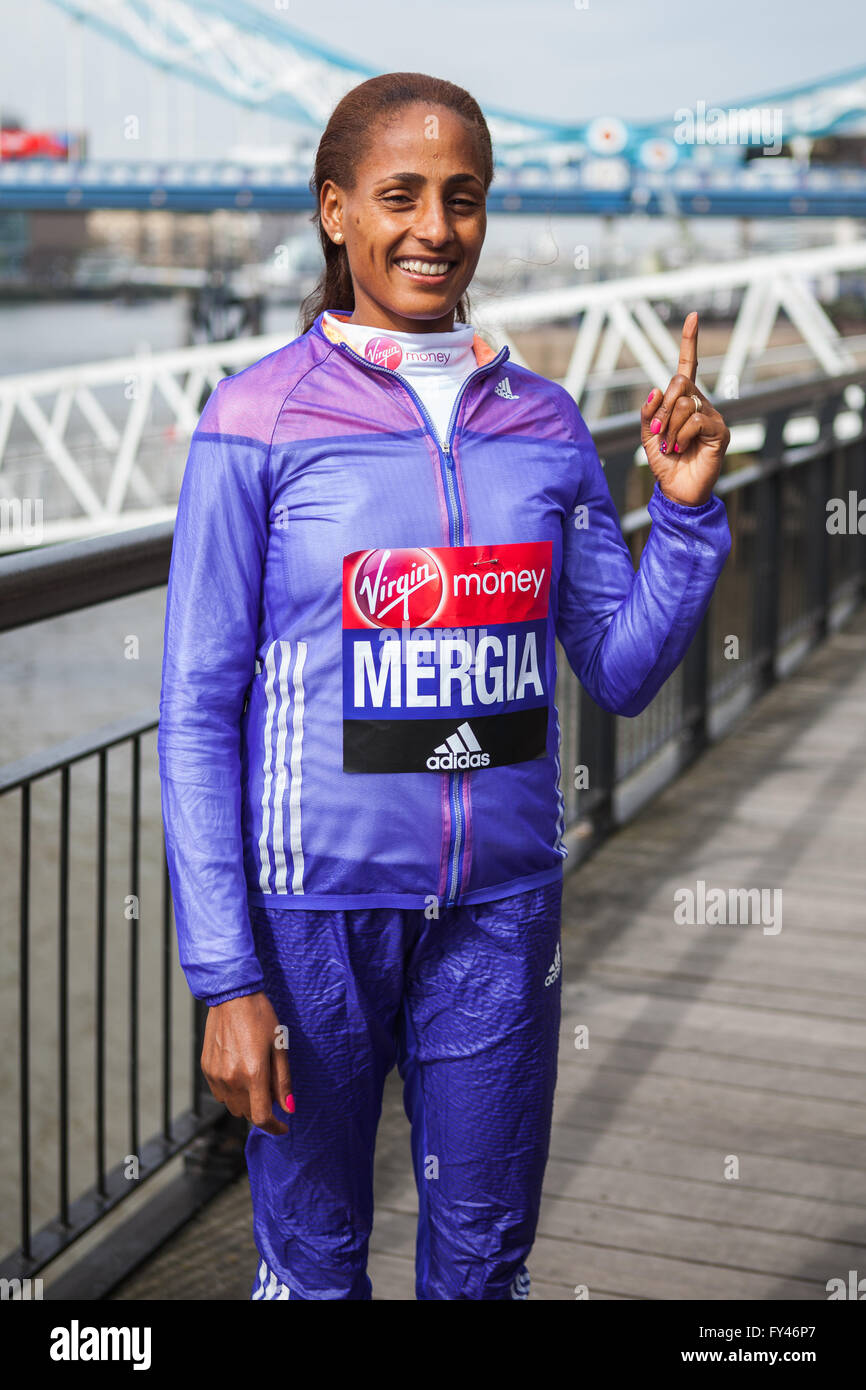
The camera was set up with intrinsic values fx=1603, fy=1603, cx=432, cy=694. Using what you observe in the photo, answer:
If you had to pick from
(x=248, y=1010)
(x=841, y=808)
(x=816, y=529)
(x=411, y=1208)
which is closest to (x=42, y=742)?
(x=816, y=529)

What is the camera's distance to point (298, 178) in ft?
145

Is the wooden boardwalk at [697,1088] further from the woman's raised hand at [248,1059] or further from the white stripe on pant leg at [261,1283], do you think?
the woman's raised hand at [248,1059]

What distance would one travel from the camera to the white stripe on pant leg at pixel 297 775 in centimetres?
130

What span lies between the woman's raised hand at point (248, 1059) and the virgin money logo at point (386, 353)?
0.52 m

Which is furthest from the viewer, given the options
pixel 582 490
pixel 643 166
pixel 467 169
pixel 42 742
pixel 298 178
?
pixel 643 166

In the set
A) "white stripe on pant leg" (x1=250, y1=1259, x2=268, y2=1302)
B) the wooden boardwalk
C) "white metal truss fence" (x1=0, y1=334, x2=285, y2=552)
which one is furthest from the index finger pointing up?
"white metal truss fence" (x1=0, y1=334, x2=285, y2=552)

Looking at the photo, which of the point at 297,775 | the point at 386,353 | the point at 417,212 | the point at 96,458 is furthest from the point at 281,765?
the point at 96,458

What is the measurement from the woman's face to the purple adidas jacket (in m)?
0.07

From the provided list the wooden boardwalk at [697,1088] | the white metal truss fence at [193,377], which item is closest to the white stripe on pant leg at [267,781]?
the wooden boardwalk at [697,1088]

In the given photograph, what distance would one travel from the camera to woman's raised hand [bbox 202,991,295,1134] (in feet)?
4.20

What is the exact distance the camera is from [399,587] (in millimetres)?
1263

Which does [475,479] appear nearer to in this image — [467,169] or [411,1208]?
[467,169]

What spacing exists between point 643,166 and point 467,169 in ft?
161

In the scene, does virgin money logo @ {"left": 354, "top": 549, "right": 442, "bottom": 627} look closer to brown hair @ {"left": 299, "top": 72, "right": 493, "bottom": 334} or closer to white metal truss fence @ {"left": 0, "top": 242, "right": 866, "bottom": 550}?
brown hair @ {"left": 299, "top": 72, "right": 493, "bottom": 334}
